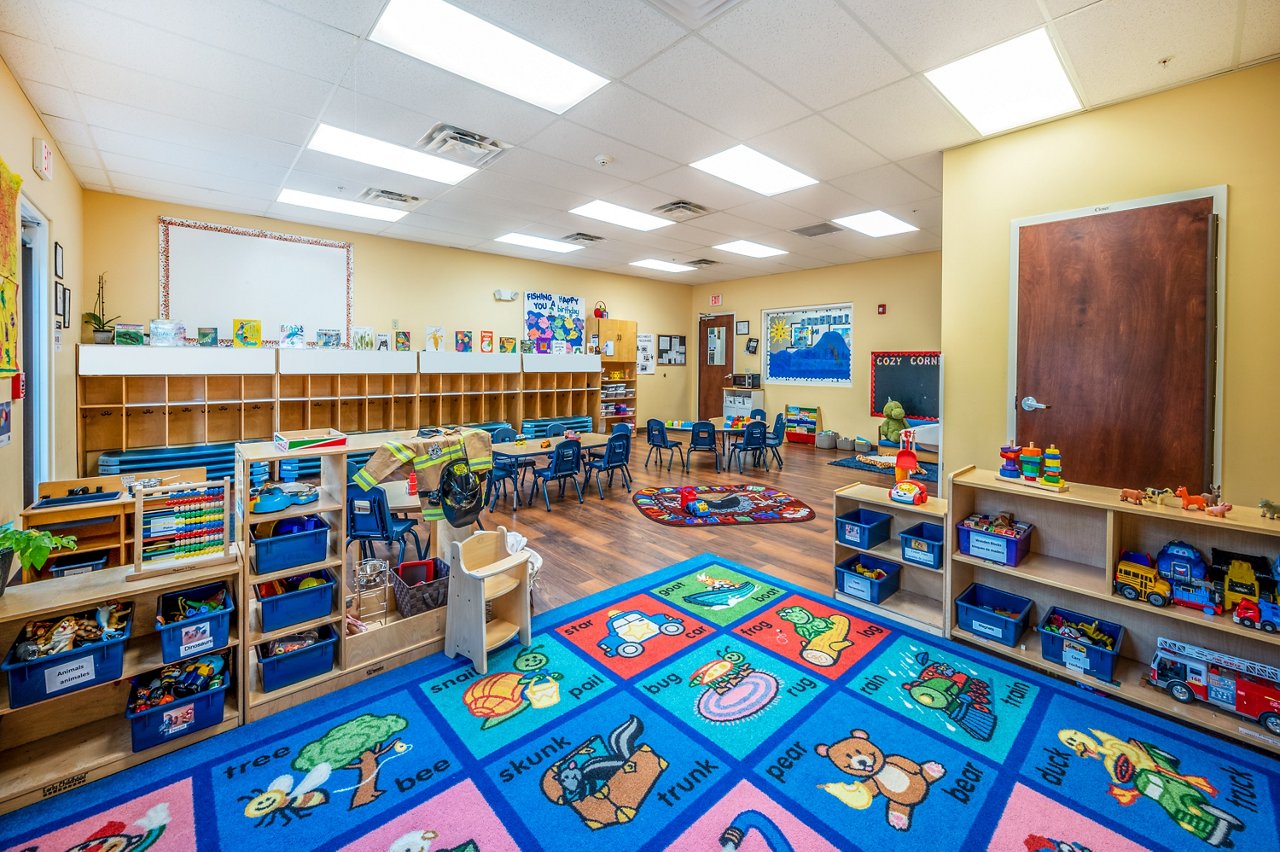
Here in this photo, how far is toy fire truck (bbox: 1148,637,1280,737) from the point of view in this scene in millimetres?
2229

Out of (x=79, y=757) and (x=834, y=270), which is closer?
(x=79, y=757)

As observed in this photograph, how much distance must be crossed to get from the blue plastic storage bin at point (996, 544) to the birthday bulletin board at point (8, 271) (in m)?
5.12

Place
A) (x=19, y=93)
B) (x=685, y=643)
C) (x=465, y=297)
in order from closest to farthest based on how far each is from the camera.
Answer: (x=685, y=643) < (x=19, y=93) < (x=465, y=297)

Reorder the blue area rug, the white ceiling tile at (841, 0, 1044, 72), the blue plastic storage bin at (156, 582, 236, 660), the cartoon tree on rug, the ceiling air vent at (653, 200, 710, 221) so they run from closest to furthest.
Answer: the blue area rug
the cartoon tree on rug
the blue plastic storage bin at (156, 582, 236, 660)
the white ceiling tile at (841, 0, 1044, 72)
the ceiling air vent at (653, 200, 710, 221)

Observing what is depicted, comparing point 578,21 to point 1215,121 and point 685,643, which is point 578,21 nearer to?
point 685,643

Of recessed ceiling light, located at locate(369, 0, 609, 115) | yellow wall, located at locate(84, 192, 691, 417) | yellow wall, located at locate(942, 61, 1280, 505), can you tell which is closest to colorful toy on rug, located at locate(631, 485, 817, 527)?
yellow wall, located at locate(942, 61, 1280, 505)

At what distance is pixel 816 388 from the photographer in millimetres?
10273

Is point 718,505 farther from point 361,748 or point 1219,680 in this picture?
point 361,748

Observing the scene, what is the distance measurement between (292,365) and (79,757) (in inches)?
213

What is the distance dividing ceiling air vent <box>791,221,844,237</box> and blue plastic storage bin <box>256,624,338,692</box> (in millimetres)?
6624

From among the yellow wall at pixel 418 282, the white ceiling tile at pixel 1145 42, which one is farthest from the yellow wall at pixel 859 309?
the white ceiling tile at pixel 1145 42

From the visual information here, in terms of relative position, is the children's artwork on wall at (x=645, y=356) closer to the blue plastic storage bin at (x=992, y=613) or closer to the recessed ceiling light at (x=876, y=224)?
the recessed ceiling light at (x=876, y=224)

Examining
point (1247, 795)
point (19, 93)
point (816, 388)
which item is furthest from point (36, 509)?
point (816, 388)

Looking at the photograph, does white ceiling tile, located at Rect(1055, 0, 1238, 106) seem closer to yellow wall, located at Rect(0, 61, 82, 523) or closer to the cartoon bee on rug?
the cartoon bee on rug
